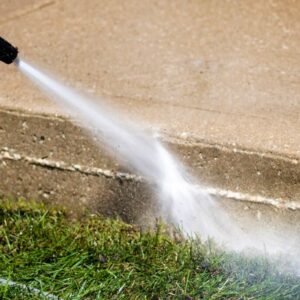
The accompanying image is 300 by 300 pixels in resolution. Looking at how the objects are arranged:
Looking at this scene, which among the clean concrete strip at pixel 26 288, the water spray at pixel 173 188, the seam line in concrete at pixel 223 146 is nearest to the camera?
the clean concrete strip at pixel 26 288

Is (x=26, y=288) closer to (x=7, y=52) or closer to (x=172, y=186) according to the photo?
(x=172, y=186)

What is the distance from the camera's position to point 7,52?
260 centimetres

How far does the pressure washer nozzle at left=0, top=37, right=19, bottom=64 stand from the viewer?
2578 millimetres

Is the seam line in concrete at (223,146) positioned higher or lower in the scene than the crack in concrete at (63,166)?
higher

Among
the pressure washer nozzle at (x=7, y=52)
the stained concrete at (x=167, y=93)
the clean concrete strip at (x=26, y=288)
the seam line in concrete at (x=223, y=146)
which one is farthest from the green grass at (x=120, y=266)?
the pressure washer nozzle at (x=7, y=52)

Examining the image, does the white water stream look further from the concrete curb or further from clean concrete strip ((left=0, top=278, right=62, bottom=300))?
clean concrete strip ((left=0, top=278, right=62, bottom=300))

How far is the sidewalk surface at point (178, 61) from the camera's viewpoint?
2814 mm

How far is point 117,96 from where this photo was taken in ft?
9.72

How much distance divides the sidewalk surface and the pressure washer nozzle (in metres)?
0.30

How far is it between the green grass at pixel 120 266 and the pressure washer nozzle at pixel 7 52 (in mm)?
607

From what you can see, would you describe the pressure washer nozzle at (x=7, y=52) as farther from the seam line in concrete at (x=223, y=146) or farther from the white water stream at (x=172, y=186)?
the seam line in concrete at (x=223, y=146)

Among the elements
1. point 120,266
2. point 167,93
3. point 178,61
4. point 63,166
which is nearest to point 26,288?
point 120,266

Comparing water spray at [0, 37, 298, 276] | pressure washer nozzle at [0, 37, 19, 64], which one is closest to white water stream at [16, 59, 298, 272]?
water spray at [0, 37, 298, 276]

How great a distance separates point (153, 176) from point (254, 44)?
0.83 m
